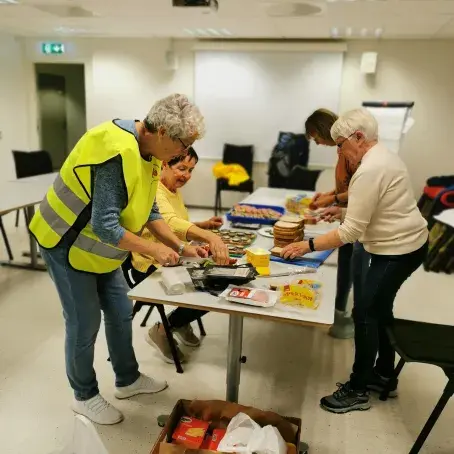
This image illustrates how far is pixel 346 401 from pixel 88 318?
124 cm

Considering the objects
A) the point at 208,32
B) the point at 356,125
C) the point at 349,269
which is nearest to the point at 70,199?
the point at 356,125

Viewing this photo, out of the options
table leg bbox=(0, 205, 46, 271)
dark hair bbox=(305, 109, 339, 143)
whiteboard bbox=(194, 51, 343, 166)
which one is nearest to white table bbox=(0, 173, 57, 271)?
table leg bbox=(0, 205, 46, 271)

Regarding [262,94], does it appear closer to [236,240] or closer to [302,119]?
[302,119]

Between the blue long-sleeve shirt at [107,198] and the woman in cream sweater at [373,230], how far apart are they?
2.61ft

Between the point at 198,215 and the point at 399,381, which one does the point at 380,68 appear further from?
the point at 399,381

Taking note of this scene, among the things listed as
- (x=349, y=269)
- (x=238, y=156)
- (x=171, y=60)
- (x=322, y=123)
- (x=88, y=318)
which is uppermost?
(x=171, y=60)

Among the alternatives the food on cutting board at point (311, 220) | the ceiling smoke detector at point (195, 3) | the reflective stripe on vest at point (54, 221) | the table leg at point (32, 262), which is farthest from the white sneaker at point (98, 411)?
the ceiling smoke detector at point (195, 3)

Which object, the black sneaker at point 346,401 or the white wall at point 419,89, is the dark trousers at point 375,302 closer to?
the black sneaker at point 346,401

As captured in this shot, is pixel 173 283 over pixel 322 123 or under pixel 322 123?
under

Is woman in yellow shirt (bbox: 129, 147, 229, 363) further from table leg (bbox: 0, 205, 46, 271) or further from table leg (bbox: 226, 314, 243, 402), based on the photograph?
table leg (bbox: 0, 205, 46, 271)

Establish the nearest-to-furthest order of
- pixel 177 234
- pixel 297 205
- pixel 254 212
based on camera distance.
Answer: pixel 177 234
pixel 254 212
pixel 297 205

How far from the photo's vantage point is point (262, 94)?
20.5 feet

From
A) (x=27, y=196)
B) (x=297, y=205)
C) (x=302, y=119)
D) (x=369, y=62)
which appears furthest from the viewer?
(x=302, y=119)

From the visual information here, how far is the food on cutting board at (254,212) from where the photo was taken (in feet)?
9.32
